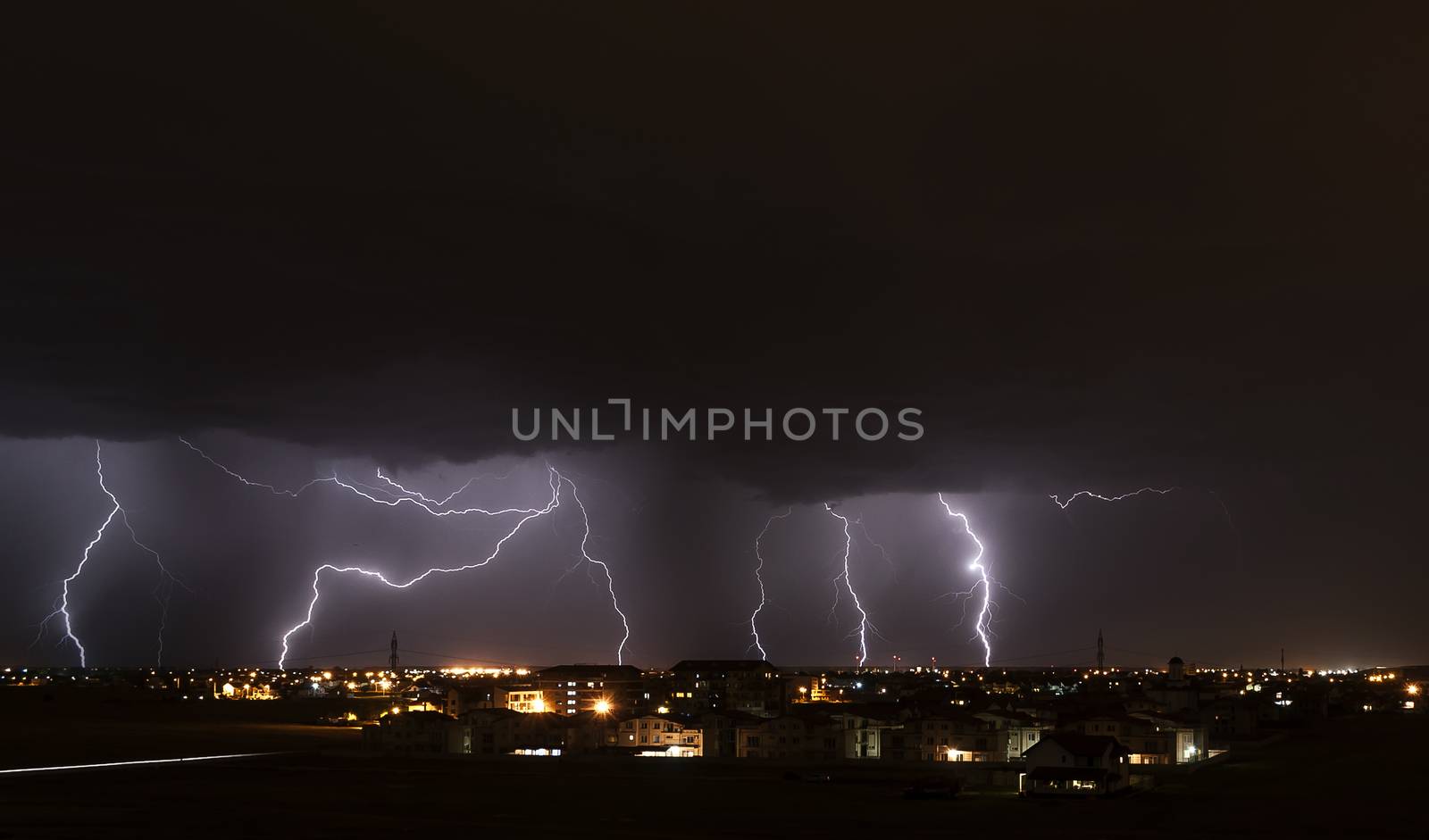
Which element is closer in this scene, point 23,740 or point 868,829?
point 868,829

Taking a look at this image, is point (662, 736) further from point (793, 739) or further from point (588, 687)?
point (588, 687)

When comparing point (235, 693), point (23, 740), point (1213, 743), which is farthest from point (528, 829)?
point (235, 693)

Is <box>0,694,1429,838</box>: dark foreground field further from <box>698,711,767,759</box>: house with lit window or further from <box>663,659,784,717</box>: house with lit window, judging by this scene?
<box>663,659,784,717</box>: house with lit window

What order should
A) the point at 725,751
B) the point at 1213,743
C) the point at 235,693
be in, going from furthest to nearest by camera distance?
the point at 235,693
the point at 1213,743
the point at 725,751

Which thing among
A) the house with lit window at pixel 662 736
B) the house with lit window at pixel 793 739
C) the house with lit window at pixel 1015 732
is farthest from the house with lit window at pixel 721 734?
the house with lit window at pixel 1015 732

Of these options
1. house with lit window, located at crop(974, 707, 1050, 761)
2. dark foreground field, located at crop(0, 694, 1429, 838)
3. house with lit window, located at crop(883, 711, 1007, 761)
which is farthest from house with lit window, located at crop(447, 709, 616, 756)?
house with lit window, located at crop(974, 707, 1050, 761)

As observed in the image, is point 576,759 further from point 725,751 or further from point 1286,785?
point 1286,785

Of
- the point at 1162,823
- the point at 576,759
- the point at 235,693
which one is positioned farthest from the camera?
the point at 235,693
